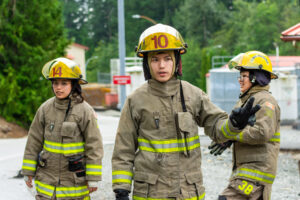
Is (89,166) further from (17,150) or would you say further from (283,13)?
(283,13)

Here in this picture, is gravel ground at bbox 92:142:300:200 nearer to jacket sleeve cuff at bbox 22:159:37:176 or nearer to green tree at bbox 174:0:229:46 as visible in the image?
jacket sleeve cuff at bbox 22:159:37:176

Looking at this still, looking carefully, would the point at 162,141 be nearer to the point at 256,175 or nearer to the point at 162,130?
the point at 162,130

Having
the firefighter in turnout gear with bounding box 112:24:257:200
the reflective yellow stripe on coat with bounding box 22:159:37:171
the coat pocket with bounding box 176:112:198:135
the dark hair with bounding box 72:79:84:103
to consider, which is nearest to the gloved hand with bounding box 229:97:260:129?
the firefighter in turnout gear with bounding box 112:24:257:200

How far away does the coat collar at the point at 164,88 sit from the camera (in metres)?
3.33

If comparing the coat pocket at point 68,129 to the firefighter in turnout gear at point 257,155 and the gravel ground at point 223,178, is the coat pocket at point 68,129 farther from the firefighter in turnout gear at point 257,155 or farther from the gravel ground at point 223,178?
the gravel ground at point 223,178

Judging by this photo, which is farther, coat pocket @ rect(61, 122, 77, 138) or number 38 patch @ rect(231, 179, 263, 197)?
coat pocket @ rect(61, 122, 77, 138)

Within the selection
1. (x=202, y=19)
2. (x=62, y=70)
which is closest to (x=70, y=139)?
(x=62, y=70)

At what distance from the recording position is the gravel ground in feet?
22.9

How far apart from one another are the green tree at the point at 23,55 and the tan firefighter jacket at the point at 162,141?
1224cm

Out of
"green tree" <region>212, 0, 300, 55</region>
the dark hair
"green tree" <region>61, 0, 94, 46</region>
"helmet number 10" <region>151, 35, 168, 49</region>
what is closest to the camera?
"helmet number 10" <region>151, 35, 168, 49</region>

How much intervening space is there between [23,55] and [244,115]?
13.5m

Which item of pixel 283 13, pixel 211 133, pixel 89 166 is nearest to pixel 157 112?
pixel 211 133

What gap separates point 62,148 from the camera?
4.38 m

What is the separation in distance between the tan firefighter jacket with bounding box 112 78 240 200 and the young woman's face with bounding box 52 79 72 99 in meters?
1.32
